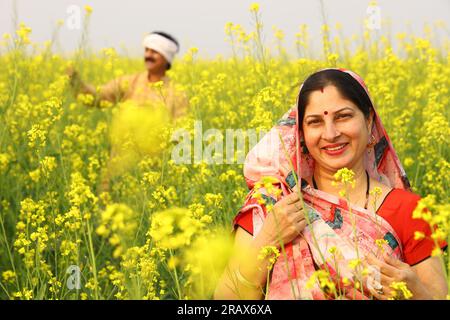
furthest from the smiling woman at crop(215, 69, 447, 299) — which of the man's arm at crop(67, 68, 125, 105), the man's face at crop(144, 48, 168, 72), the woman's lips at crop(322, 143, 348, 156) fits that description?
the man's face at crop(144, 48, 168, 72)

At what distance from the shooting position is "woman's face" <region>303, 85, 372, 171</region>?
74.5 inches

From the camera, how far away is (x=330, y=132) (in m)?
1.87

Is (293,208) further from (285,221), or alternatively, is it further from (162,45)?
(162,45)

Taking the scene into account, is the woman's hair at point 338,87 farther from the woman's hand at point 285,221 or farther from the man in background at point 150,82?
the man in background at point 150,82

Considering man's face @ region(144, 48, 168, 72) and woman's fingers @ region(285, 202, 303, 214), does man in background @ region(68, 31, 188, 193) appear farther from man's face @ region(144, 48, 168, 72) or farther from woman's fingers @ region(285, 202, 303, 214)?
woman's fingers @ region(285, 202, 303, 214)

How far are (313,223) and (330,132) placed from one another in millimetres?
258

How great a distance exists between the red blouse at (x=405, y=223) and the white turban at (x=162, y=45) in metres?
3.22

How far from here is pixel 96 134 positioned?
172 inches

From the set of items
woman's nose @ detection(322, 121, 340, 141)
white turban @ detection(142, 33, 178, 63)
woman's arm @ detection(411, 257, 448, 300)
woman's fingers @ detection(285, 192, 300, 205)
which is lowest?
woman's arm @ detection(411, 257, 448, 300)

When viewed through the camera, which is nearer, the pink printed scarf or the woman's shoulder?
the pink printed scarf

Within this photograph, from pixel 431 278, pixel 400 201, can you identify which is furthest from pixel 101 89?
pixel 431 278

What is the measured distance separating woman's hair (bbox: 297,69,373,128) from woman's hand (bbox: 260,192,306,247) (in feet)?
0.96

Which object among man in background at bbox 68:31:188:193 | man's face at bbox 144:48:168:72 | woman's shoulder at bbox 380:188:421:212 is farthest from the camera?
man's face at bbox 144:48:168:72
